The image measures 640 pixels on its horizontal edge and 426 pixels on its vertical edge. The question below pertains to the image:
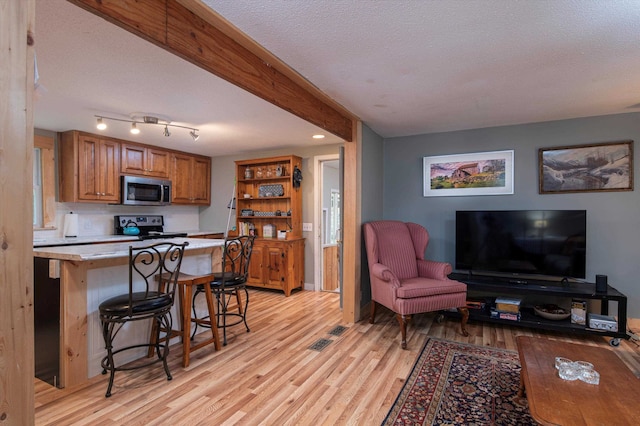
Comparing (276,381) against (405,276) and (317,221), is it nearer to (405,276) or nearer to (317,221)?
(405,276)

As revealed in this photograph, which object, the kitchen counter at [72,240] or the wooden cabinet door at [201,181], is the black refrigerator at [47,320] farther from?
the wooden cabinet door at [201,181]

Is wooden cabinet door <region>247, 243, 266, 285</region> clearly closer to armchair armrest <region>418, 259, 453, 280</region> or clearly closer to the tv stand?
armchair armrest <region>418, 259, 453, 280</region>

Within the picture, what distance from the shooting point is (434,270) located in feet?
11.7

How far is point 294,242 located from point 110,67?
3.18 meters

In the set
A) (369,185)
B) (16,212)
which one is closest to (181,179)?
(369,185)

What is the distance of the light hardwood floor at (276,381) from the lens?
1959 mm

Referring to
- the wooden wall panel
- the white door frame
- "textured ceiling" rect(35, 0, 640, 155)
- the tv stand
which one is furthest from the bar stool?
the tv stand

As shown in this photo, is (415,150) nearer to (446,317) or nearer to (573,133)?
(573,133)

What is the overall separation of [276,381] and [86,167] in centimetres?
374

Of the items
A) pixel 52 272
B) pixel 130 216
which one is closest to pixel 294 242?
pixel 130 216

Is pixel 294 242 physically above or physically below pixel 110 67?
below

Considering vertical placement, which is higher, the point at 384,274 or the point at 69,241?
the point at 69,241

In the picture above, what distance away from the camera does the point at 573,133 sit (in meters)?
3.60

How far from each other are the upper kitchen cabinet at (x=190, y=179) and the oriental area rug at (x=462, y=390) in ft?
14.4
